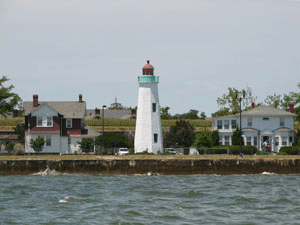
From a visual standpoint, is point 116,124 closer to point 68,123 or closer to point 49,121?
point 68,123

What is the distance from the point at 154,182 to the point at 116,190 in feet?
21.6

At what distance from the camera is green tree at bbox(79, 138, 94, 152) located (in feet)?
254

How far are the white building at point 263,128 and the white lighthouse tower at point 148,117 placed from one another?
1160cm

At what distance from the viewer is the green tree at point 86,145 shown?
77562mm

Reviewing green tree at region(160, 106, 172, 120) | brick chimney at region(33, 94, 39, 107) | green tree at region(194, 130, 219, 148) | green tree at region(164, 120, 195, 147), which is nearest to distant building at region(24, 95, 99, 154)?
brick chimney at region(33, 94, 39, 107)

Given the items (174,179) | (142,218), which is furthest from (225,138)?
(142,218)

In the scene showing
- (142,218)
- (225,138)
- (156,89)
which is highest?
(156,89)

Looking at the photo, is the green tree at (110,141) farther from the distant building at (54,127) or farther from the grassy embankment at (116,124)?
the grassy embankment at (116,124)

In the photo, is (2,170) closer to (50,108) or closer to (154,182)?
(154,182)

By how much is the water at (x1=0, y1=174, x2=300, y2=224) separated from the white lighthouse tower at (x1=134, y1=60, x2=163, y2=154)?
53.2ft

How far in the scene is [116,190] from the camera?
4428cm

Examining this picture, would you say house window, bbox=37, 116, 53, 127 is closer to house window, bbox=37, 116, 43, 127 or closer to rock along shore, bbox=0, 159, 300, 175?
house window, bbox=37, 116, 43, 127

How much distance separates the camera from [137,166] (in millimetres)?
57938

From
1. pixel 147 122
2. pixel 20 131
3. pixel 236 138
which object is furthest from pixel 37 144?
pixel 236 138
